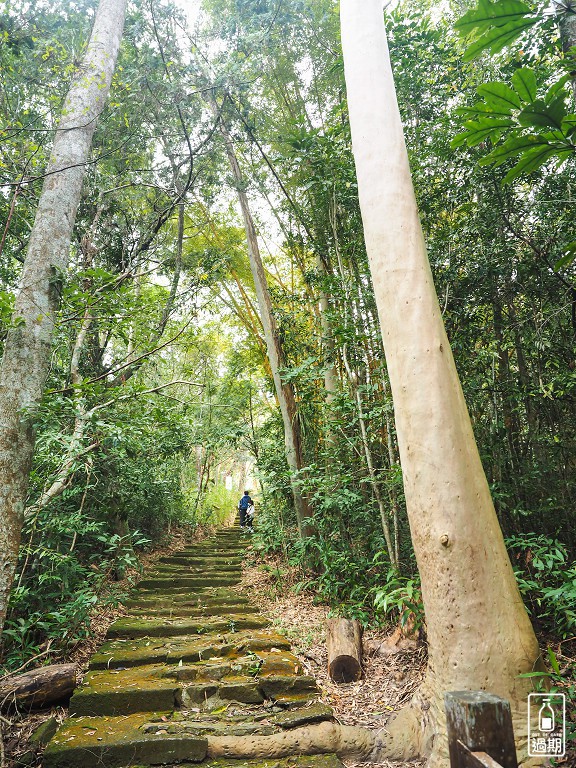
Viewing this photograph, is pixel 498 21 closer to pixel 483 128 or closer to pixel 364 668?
pixel 483 128

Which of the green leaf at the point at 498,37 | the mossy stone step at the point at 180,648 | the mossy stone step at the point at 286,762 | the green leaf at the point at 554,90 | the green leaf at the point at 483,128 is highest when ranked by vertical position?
the green leaf at the point at 498,37

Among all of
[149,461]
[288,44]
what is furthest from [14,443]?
[288,44]

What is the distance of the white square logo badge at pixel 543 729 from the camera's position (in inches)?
75.0

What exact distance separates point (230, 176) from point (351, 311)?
12.1ft

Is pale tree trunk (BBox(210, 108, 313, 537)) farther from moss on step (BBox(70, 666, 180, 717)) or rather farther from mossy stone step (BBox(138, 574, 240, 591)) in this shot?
moss on step (BBox(70, 666, 180, 717))

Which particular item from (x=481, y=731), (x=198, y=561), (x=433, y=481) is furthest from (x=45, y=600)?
(x=198, y=561)

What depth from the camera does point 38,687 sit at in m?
2.78

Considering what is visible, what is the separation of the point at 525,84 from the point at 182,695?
3.80 m

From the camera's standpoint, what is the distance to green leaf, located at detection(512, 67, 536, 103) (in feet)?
4.29

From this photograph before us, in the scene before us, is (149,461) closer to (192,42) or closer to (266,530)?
(266,530)

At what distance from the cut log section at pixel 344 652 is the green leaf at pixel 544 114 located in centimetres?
339

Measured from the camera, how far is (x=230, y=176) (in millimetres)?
6539

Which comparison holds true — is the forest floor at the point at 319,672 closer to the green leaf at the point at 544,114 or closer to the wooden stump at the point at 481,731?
the wooden stump at the point at 481,731

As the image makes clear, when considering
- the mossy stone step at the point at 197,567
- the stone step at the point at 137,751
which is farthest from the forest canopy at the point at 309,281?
the stone step at the point at 137,751
